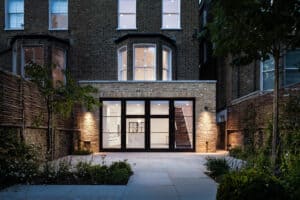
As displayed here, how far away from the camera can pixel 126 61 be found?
2755 cm

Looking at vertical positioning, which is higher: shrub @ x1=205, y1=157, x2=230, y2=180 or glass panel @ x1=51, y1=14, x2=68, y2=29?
glass panel @ x1=51, y1=14, x2=68, y2=29

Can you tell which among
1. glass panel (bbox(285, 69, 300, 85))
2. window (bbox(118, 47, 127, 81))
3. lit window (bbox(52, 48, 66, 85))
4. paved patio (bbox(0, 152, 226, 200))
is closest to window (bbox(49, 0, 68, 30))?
lit window (bbox(52, 48, 66, 85))

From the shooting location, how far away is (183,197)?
30.8ft

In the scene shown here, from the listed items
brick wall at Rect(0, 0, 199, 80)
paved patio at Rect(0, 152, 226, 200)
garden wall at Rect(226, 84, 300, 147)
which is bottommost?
paved patio at Rect(0, 152, 226, 200)

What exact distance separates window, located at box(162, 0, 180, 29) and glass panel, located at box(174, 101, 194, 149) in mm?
5827

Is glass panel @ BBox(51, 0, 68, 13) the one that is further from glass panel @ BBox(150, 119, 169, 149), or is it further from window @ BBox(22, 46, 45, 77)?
glass panel @ BBox(150, 119, 169, 149)

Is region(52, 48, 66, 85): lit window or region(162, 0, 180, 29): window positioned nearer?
region(52, 48, 66, 85): lit window

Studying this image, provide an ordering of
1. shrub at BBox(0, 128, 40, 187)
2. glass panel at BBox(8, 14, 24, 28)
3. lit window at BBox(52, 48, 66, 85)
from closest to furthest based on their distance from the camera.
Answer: shrub at BBox(0, 128, 40, 187) < lit window at BBox(52, 48, 66, 85) < glass panel at BBox(8, 14, 24, 28)

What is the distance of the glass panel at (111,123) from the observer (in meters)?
25.7

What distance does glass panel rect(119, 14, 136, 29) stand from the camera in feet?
94.8

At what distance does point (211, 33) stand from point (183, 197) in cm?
341

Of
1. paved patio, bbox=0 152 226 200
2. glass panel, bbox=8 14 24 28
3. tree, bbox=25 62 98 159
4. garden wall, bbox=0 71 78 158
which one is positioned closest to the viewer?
paved patio, bbox=0 152 226 200

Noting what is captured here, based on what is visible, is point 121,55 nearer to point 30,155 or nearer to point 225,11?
point 30,155

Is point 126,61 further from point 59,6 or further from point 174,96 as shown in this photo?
point 59,6
